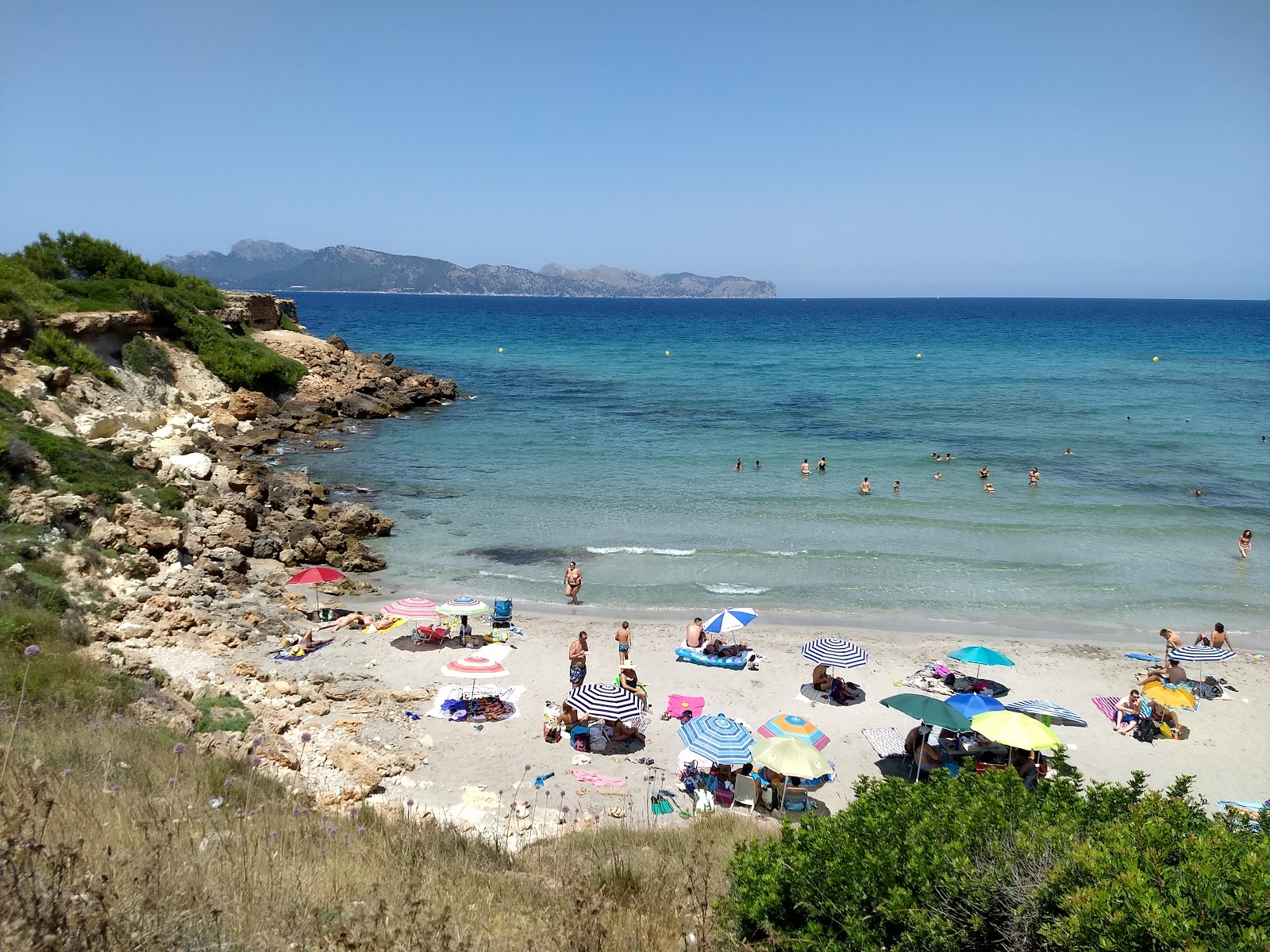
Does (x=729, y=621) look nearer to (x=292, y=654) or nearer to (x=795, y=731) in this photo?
(x=795, y=731)

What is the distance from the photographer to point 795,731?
12203 millimetres

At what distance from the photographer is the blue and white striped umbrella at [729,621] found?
53.9 feet

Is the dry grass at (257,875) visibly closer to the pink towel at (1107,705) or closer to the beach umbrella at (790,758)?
the beach umbrella at (790,758)

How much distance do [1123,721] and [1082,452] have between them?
25681 millimetres

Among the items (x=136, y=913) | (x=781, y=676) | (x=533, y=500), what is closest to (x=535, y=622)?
(x=781, y=676)

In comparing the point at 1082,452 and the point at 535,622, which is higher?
the point at 1082,452

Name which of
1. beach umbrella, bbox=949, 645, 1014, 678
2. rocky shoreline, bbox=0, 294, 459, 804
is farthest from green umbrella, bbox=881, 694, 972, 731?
rocky shoreline, bbox=0, 294, 459, 804

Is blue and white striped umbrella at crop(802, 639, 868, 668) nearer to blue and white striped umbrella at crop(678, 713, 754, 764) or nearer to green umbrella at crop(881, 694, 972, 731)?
green umbrella at crop(881, 694, 972, 731)

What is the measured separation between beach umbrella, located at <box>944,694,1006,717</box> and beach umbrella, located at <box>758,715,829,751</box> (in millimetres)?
2334

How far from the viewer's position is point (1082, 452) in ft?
119

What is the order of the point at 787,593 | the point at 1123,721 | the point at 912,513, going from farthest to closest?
the point at 912,513, the point at 787,593, the point at 1123,721

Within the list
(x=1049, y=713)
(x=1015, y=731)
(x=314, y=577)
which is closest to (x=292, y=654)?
(x=314, y=577)

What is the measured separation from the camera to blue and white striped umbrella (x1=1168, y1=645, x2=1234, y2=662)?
15.2m

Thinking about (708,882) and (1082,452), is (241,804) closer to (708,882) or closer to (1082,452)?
(708,882)
